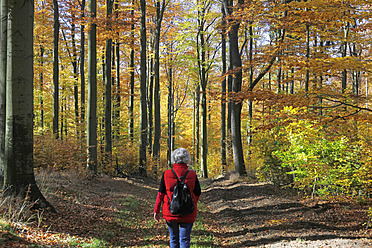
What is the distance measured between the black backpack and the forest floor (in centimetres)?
219

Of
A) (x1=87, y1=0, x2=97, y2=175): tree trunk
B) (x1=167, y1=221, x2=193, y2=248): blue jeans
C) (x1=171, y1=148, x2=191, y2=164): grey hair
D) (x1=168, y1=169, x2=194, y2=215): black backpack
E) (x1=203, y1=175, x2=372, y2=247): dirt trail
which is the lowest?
(x1=203, y1=175, x2=372, y2=247): dirt trail

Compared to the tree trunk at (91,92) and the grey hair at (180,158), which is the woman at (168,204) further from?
the tree trunk at (91,92)

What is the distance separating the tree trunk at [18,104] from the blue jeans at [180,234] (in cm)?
342

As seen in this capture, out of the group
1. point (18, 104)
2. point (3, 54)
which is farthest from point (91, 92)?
point (18, 104)

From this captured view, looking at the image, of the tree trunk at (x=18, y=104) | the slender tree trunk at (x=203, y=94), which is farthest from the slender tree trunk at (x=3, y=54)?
the slender tree trunk at (x=203, y=94)

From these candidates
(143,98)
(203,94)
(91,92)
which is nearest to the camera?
(91,92)

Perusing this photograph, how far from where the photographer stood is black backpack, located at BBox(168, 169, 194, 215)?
4504mm

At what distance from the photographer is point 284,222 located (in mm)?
7773

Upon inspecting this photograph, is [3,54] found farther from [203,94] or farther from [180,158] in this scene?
[203,94]

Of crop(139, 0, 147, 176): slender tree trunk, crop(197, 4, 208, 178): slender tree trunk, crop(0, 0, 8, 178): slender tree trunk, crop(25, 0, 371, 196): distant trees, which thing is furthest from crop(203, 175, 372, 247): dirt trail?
crop(197, 4, 208, 178): slender tree trunk

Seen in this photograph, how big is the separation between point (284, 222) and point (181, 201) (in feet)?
14.4

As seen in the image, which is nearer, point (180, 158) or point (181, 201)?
point (181, 201)

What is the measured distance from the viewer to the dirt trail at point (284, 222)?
639cm

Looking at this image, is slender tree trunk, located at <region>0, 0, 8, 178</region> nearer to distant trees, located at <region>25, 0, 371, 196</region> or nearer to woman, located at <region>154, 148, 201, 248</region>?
woman, located at <region>154, 148, 201, 248</region>
